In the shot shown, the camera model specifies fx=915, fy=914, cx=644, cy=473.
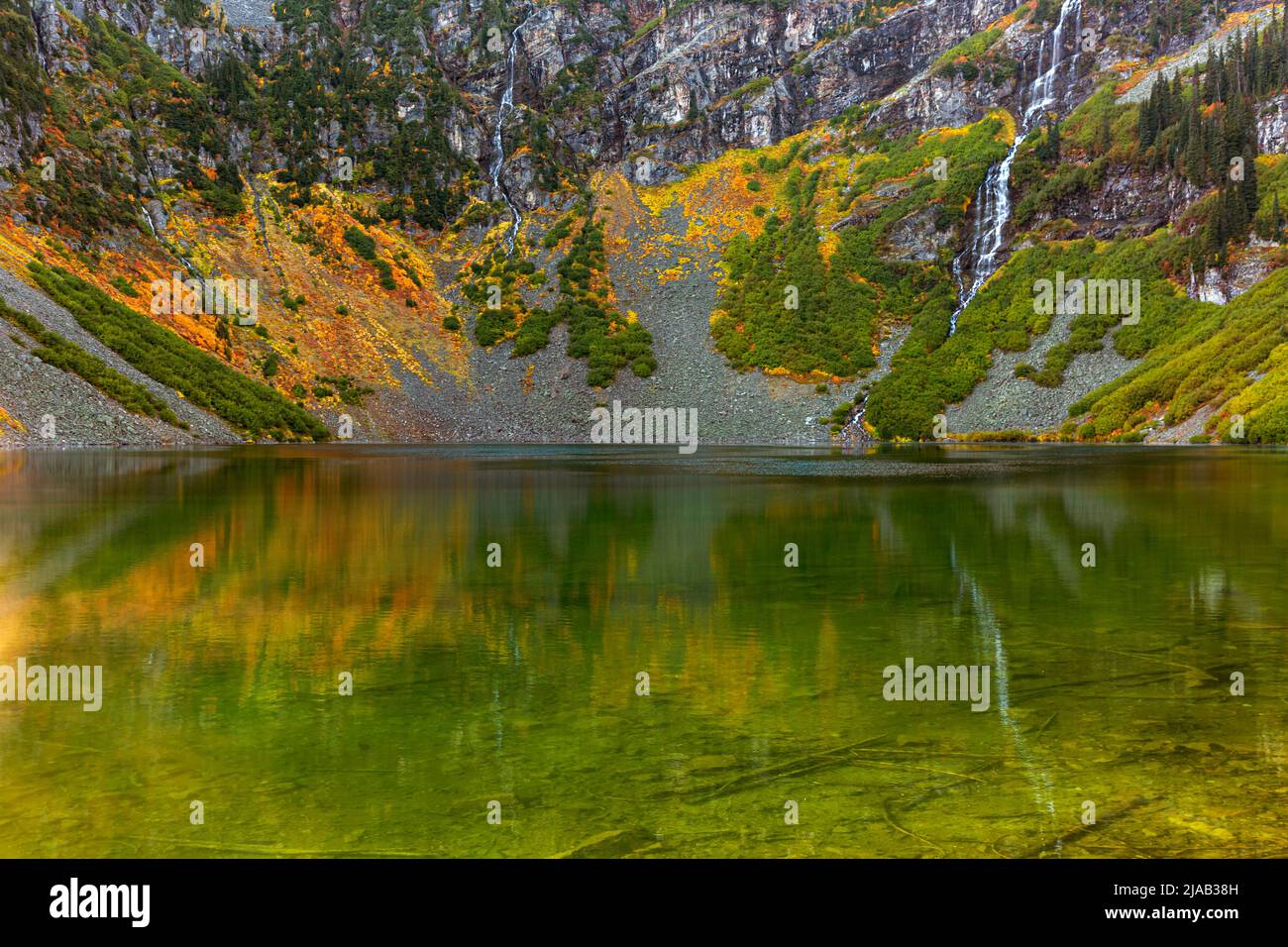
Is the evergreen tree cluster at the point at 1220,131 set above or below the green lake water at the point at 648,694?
above

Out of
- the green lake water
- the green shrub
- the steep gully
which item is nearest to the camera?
the green lake water

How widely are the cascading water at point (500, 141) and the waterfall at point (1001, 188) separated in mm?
67241

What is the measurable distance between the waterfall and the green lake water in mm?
Result: 108394

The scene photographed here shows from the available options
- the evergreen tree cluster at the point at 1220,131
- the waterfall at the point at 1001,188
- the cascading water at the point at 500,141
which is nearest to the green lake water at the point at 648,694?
the evergreen tree cluster at the point at 1220,131

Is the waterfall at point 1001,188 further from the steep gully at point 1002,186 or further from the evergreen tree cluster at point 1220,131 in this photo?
the evergreen tree cluster at point 1220,131

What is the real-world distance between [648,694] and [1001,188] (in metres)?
136

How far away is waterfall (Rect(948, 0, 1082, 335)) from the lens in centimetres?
12525

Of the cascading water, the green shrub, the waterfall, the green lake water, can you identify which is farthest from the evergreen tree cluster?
the green shrub

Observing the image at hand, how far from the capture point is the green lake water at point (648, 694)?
6137 mm

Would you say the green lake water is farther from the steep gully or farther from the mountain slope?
the steep gully

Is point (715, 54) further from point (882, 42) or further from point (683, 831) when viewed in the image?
point (683, 831)
